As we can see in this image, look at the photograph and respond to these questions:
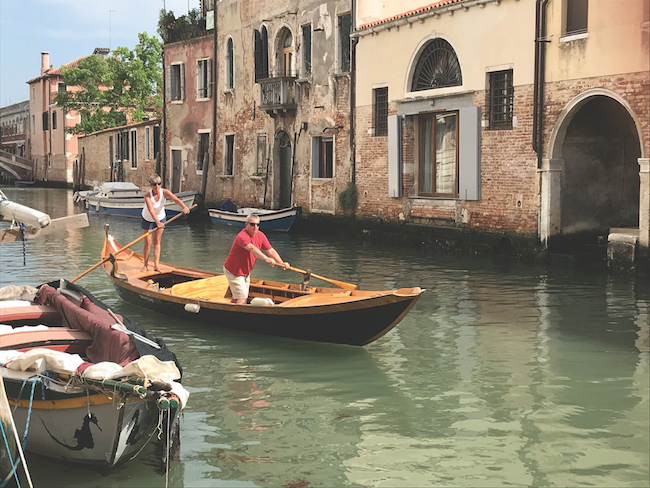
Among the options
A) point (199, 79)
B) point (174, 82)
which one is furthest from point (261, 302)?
point (174, 82)

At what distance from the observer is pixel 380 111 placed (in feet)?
58.3

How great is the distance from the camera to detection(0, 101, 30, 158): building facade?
56.2 meters

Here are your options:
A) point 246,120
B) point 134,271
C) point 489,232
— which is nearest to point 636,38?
point 489,232

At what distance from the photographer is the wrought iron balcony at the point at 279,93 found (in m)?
20.8

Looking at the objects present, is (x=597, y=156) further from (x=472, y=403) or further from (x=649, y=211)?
(x=472, y=403)

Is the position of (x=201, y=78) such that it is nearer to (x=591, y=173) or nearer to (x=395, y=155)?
(x=395, y=155)

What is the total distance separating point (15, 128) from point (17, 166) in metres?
6.63

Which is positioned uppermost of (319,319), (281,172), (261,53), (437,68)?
(261,53)

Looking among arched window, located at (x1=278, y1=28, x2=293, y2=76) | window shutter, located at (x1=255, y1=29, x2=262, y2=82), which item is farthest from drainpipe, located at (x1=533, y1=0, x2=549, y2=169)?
window shutter, located at (x1=255, y1=29, x2=262, y2=82)

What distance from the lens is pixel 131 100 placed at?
39.3 metres

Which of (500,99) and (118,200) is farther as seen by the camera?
(118,200)

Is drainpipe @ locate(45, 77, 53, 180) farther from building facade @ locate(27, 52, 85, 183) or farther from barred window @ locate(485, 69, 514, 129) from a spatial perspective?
barred window @ locate(485, 69, 514, 129)

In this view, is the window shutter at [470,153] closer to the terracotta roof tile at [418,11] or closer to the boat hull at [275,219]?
the terracotta roof tile at [418,11]

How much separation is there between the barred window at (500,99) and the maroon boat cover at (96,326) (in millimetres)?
9320
